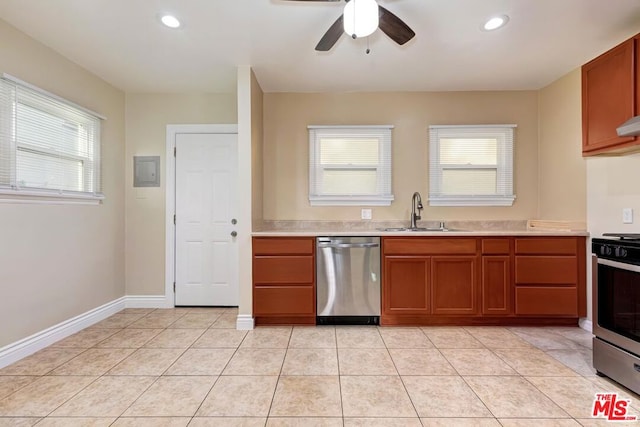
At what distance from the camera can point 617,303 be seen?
206 cm

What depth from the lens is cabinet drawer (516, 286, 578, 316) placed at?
9.86ft

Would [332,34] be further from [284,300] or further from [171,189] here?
[171,189]

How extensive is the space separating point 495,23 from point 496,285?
88.7 inches

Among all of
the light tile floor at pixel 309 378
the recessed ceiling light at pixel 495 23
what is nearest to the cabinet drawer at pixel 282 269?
the light tile floor at pixel 309 378

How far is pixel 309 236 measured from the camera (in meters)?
3.08

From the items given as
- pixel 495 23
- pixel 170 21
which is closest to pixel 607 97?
pixel 495 23

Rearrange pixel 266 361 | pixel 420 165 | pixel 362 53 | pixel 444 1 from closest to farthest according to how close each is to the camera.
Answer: pixel 444 1
pixel 266 361
pixel 362 53
pixel 420 165

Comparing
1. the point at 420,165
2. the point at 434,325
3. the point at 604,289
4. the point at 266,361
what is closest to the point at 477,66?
the point at 420,165

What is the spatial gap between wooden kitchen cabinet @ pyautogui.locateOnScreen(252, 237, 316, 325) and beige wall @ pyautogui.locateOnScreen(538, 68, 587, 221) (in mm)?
2616

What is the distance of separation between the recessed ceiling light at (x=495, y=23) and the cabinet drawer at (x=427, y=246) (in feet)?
5.88

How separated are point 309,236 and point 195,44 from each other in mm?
1936

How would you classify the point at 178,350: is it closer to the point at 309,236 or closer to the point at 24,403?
the point at 24,403

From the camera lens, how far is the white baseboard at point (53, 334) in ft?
7.72

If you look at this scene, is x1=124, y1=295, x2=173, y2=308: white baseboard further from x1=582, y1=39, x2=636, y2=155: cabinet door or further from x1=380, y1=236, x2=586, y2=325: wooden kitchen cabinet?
x1=582, y1=39, x2=636, y2=155: cabinet door
